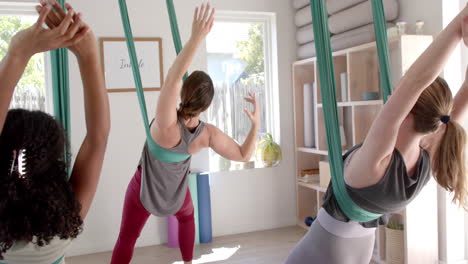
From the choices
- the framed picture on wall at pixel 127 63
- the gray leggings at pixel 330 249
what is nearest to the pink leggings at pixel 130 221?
the gray leggings at pixel 330 249

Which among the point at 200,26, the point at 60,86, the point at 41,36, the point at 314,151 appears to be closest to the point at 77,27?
the point at 41,36

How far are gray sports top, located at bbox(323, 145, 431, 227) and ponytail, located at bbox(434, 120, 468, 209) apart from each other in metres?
0.06

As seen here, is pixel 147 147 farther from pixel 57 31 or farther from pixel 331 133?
pixel 57 31

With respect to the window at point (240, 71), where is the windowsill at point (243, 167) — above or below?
below

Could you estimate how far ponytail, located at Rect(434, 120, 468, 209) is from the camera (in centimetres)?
142

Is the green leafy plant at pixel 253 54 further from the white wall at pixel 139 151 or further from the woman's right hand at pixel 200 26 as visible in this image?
the woman's right hand at pixel 200 26

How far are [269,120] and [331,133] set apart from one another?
3278 millimetres

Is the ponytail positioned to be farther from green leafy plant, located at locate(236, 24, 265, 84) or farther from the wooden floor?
green leafy plant, located at locate(236, 24, 265, 84)

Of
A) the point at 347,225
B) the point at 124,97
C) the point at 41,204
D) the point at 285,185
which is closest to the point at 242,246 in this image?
the point at 285,185

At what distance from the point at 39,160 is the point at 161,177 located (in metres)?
1.33

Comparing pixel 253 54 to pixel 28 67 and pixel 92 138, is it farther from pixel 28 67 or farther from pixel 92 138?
pixel 92 138

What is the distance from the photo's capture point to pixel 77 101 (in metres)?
3.98

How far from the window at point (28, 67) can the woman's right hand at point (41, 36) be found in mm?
3179

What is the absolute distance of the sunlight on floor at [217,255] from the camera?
377 cm
